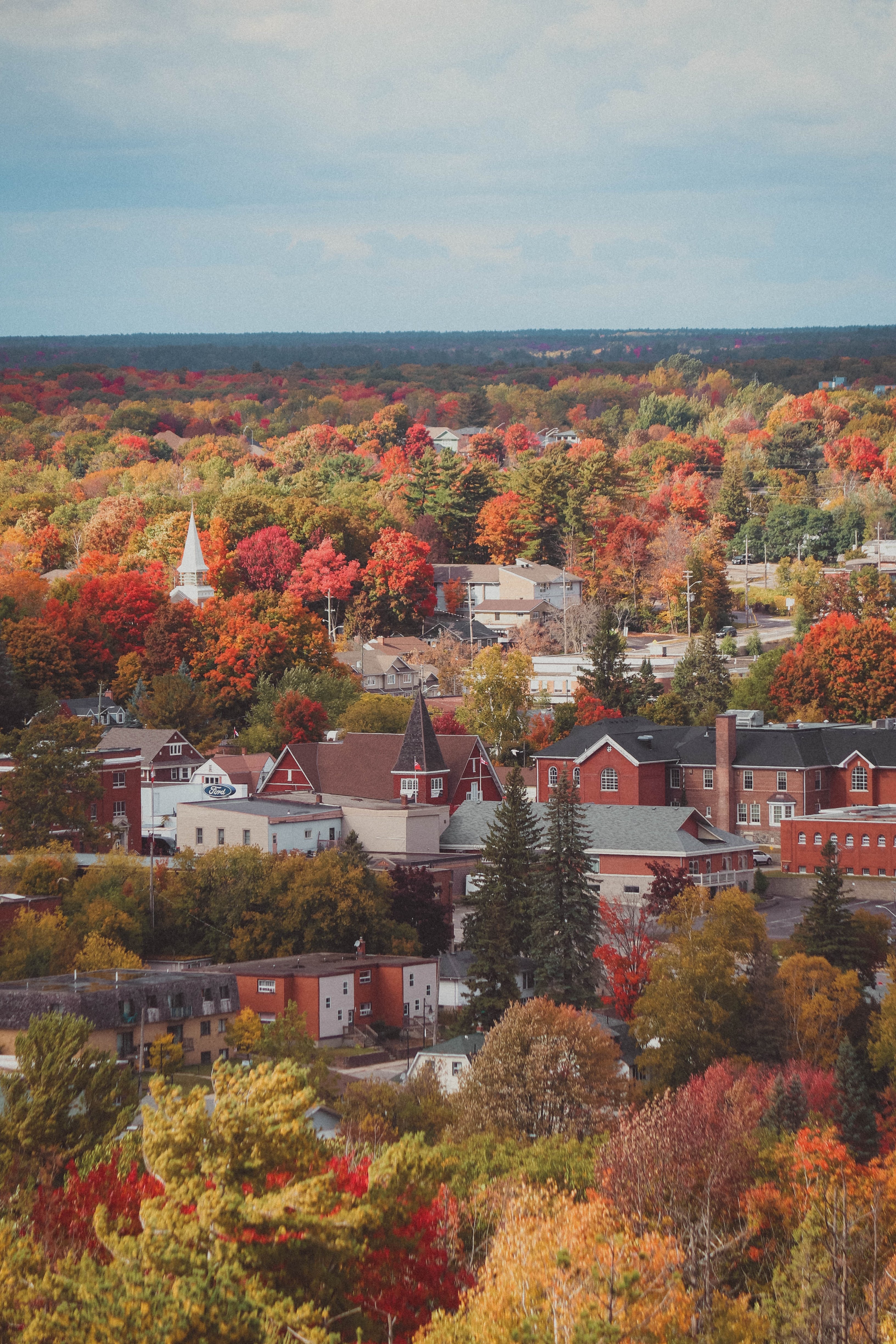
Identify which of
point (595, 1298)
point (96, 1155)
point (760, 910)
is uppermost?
point (595, 1298)

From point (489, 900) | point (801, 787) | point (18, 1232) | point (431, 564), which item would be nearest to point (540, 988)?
point (489, 900)

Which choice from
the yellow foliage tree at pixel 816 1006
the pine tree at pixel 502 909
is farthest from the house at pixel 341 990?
the yellow foliage tree at pixel 816 1006

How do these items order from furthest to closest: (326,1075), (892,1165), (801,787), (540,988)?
1. (801,787)
2. (540,988)
3. (326,1075)
4. (892,1165)

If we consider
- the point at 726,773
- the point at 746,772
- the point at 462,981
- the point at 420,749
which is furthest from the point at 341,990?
A: the point at 746,772

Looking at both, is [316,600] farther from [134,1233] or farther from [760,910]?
[134,1233]

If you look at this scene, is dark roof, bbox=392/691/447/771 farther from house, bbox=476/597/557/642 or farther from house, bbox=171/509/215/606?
house, bbox=476/597/557/642

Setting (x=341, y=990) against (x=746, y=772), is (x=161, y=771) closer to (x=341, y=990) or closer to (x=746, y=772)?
(x=746, y=772)

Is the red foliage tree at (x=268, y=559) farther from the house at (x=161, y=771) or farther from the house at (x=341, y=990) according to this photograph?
the house at (x=341, y=990)
